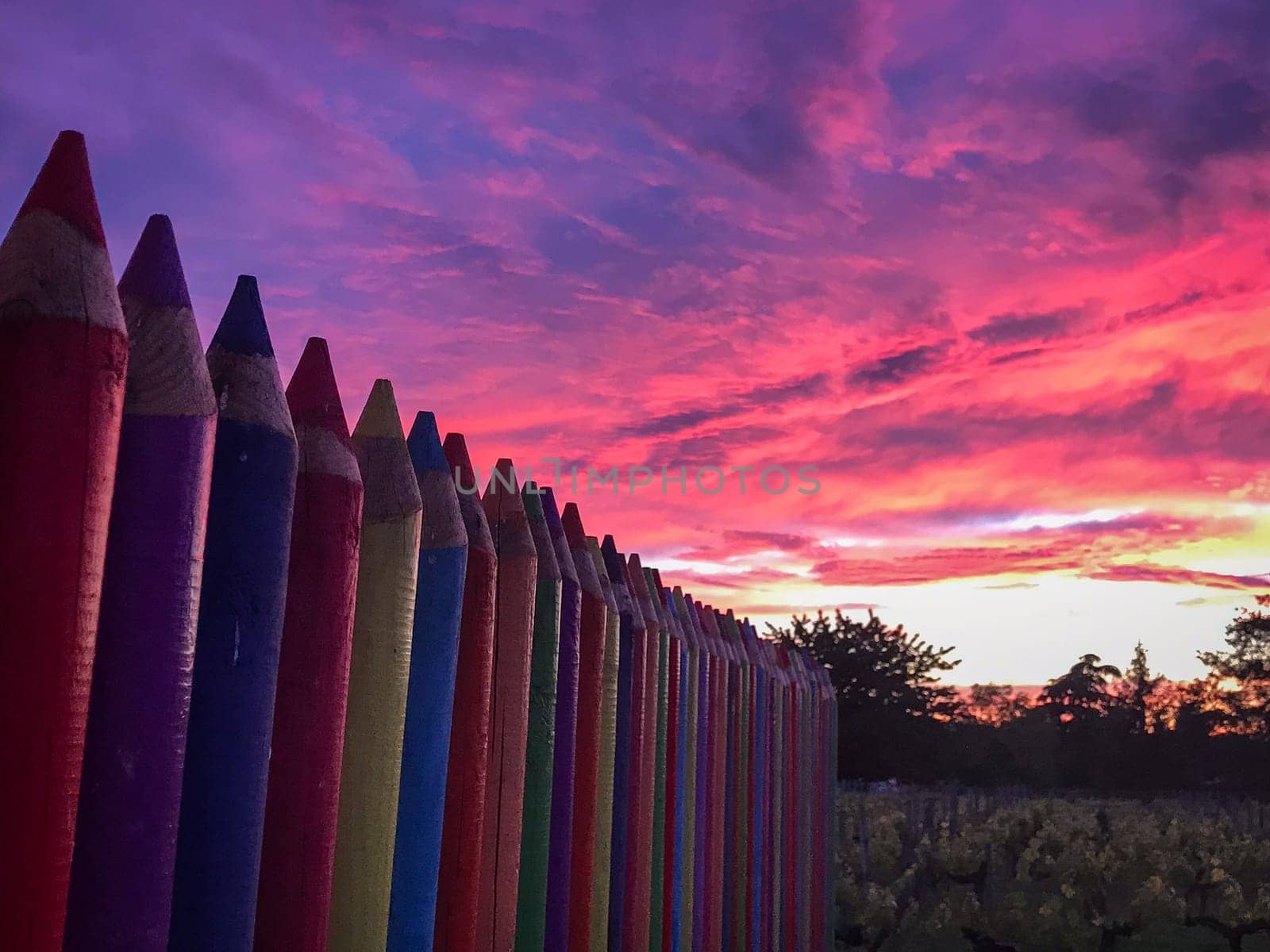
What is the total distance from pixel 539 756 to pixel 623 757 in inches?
33.1

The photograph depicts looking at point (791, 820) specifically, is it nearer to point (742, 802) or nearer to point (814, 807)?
point (814, 807)

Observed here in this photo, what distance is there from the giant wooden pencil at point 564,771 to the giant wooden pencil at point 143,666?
4.75 ft

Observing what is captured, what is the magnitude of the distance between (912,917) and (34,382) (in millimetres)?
9788

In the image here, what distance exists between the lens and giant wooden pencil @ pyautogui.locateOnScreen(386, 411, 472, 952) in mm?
2117

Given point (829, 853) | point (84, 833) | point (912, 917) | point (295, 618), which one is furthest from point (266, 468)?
point (912, 917)

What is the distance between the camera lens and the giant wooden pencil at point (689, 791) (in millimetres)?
4309

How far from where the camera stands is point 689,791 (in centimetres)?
439

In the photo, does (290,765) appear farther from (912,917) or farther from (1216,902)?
(1216,902)

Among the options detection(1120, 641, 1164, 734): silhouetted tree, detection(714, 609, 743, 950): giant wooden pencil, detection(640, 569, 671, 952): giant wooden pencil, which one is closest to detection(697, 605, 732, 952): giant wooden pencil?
detection(714, 609, 743, 950): giant wooden pencil

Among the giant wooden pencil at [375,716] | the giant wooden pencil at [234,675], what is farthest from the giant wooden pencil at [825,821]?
the giant wooden pencil at [234,675]

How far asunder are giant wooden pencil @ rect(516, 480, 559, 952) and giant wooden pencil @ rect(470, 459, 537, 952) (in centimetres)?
9

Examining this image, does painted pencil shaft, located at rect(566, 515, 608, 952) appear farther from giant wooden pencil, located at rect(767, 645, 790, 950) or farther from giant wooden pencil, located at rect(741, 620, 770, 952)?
giant wooden pencil, located at rect(767, 645, 790, 950)

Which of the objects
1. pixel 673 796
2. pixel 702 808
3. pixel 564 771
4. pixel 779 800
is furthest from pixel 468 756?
pixel 779 800

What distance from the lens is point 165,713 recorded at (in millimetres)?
1417
